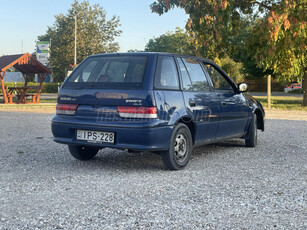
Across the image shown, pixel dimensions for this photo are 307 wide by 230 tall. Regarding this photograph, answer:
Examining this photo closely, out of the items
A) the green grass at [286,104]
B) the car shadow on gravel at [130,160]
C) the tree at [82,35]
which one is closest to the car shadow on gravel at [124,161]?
the car shadow on gravel at [130,160]

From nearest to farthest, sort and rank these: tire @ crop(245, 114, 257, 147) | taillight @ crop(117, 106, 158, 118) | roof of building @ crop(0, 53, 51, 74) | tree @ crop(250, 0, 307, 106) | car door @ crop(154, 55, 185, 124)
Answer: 1. taillight @ crop(117, 106, 158, 118)
2. car door @ crop(154, 55, 185, 124)
3. tire @ crop(245, 114, 257, 147)
4. tree @ crop(250, 0, 307, 106)
5. roof of building @ crop(0, 53, 51, 74)

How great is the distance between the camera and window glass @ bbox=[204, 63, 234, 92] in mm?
7945

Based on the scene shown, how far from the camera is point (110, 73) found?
6793 millimetres

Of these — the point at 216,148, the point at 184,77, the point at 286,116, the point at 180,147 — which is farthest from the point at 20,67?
the point at 180,147

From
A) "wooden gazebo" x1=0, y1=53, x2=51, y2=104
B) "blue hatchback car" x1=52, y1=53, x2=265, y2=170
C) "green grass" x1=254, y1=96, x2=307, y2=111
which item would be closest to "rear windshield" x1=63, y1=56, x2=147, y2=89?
"blue hatchback car" x1=52, y1=53, x2=265, y2=170

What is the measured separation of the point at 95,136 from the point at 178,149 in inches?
48.6

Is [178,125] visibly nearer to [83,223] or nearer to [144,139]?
[144,139]

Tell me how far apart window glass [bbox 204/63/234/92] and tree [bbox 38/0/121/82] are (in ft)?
173

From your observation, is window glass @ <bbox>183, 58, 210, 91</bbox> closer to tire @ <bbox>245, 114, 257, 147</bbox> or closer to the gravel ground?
the gravel ground

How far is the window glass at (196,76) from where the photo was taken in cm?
730

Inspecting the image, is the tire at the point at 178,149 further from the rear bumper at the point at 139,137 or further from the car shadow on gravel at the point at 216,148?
the car shadow on gravel at the point at 216,148

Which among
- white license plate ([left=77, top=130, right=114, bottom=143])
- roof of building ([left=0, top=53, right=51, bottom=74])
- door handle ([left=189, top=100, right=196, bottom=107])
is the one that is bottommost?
white license plate ([left=77, top=130, right=114, bottom=143])

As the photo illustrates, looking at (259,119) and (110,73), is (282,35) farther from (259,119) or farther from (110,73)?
(110,73)

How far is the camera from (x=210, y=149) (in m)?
9.07
